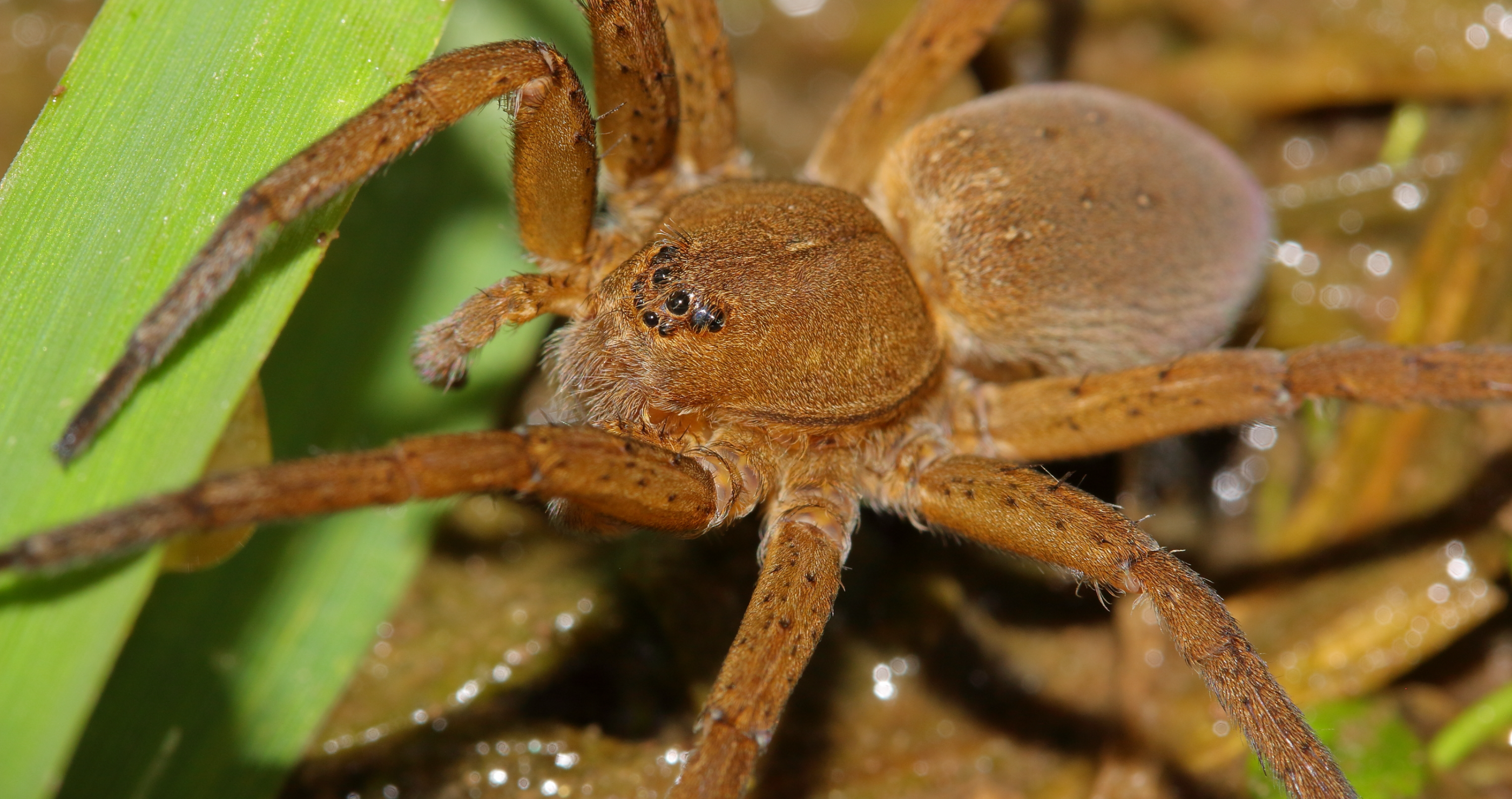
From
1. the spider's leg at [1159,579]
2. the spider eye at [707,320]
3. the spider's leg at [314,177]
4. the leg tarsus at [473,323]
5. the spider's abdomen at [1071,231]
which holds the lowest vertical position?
the spider's leg at [1159,579]

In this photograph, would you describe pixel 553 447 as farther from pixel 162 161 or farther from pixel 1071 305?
pixel 1071 305

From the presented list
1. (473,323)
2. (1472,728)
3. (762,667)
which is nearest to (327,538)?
(473,323)

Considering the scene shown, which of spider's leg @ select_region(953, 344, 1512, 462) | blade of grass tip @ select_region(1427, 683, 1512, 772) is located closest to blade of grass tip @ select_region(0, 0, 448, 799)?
spider's leg @ select_region(953, 344, 1512, 462)

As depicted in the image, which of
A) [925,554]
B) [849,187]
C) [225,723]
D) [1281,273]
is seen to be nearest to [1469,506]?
[1281,273]

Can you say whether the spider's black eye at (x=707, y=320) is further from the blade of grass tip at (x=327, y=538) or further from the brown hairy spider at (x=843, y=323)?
the blade of grass tip at (x=327, y=538)

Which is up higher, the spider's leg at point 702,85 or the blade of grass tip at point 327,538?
the spider's leg at point 702,85

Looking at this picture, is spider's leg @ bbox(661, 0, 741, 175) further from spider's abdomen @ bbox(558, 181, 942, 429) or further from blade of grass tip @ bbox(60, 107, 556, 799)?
blade of grass tip @ bbox(60, 107, 556, 799)

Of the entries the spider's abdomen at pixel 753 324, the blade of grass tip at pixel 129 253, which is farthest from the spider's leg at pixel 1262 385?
the blade of grass tip at pixel 129 253
